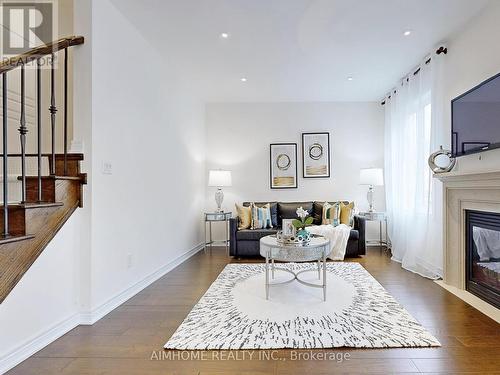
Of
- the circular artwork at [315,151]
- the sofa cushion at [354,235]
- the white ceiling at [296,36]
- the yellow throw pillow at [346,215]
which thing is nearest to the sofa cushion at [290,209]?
the yellow throw pillow at [346,215]

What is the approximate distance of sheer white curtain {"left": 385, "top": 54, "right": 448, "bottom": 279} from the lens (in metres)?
3.67

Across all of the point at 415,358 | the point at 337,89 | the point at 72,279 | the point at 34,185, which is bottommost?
the point at 415,358

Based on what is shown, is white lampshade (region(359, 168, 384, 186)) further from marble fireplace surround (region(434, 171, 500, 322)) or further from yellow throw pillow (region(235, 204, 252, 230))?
yellow throw pillow (region(235, 204, 252, 230))

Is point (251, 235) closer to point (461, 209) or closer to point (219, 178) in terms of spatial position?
point (219, 178)

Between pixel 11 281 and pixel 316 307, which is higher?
pixel 11 281

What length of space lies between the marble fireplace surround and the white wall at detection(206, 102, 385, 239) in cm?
240

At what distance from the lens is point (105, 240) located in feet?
8.89

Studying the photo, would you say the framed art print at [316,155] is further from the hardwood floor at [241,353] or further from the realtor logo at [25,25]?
the realtor logo at [25,25]

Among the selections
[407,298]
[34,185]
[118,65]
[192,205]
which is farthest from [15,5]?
[407,298]

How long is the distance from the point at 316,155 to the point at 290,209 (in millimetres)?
1224

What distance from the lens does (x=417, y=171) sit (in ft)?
13.3

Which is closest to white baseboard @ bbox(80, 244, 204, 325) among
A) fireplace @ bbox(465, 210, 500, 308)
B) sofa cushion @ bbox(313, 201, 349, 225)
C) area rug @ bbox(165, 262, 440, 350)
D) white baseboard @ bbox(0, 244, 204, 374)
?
white baseboard @ bbox(0, 244, 204, 374)

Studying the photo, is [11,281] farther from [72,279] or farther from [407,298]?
[407,298]

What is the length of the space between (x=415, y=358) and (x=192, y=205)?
3.90m
